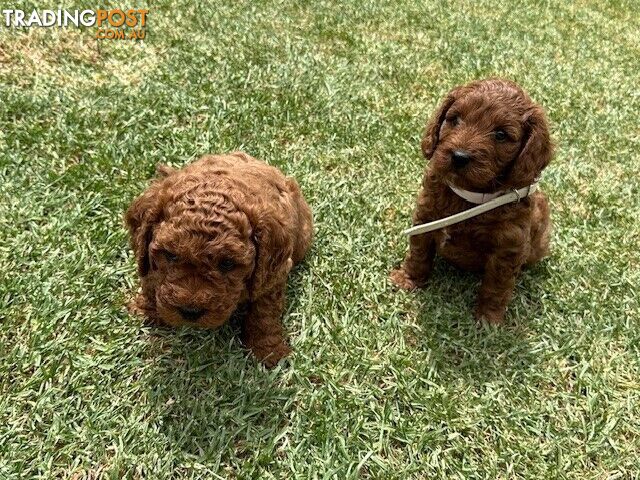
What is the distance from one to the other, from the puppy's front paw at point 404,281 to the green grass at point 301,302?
77 mm

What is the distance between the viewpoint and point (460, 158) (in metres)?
3.24

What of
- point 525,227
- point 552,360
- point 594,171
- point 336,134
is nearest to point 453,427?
point 552,360

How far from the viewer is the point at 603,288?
14.8ft

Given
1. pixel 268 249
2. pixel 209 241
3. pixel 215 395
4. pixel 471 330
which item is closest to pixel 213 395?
pixel 215 395

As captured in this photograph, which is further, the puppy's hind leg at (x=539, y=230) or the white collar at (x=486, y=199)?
the puppy's hind leg at (x=539, y=230)

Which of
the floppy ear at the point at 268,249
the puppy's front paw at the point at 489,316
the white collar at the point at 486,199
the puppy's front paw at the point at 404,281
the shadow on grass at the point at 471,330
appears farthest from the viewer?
the puppy's front paw at the point at 404,281

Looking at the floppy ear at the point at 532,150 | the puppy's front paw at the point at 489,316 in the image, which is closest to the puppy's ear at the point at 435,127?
the floppy ear at the point at 532,150

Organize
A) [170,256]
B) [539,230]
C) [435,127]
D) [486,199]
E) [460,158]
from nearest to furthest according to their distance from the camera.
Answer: [170,256], [460,158], [486,199], [435,127], [539,230]

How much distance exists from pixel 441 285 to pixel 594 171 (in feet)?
9.38

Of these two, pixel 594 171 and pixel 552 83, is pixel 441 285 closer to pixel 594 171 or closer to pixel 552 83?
pixel 594 171

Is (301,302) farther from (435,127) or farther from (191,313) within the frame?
(435,127)

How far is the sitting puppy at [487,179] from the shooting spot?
328 centimetres

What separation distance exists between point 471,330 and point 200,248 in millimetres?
2343

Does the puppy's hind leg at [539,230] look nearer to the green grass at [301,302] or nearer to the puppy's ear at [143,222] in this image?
the green grass at [301,302]
